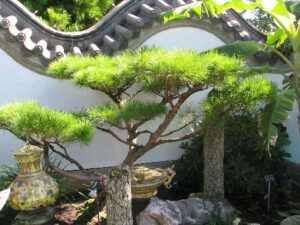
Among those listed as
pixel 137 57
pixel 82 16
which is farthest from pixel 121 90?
pixel 82 16

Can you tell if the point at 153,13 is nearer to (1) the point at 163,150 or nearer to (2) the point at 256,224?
(1) the point at 163,150

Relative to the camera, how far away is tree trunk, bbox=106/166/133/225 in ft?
12.5

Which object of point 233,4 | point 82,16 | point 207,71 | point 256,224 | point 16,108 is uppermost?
point 82,16

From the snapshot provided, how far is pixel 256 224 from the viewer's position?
429 cm

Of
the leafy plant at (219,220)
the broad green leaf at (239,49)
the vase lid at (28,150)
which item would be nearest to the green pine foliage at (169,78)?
the broad green leaf at (239,49)

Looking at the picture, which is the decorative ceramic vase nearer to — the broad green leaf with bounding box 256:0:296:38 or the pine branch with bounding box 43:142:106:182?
the pine branch with bounding box 43:142:106:182

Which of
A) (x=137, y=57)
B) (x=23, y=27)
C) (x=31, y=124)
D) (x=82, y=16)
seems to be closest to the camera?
(x=31, y=124)

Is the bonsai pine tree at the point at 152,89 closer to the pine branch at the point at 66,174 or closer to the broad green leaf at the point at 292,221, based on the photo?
the pine branch at the point at 66,174

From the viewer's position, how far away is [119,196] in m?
3.83

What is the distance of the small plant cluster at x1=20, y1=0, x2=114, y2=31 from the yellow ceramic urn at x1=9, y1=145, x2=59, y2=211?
10.8 feet

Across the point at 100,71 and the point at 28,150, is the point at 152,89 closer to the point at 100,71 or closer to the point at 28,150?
the point at 100,71

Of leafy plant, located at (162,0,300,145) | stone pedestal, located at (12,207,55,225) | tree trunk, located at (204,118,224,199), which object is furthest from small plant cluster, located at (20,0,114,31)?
stone pedestal, located at (12,207,55,225)

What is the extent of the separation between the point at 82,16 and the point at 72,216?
391cm

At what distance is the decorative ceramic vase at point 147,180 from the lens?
455 cm
